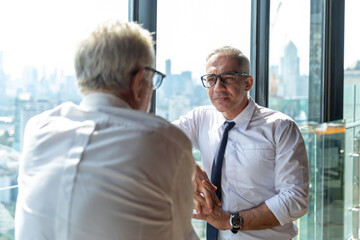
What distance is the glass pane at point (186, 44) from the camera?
229 centimetres

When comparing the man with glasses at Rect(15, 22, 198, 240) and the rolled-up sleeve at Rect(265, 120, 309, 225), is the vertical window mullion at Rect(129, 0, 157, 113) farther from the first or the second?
the man with glasses at Rect(15, 22, 198, 240)

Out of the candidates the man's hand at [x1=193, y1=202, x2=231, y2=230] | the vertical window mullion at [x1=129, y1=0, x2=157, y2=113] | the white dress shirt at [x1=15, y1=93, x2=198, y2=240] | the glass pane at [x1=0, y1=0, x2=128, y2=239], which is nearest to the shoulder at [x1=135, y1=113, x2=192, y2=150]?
the white dress shirt at [x1=15, y1=93, x2=198, y2=240]

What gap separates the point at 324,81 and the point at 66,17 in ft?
10.7

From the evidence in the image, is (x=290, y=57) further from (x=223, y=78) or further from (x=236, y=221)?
(x=236, y=221)

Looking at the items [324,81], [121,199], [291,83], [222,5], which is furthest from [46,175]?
[324,81]

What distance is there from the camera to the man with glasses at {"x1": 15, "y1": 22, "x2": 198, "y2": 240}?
3.19ft

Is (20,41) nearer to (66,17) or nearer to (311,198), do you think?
(66,17)

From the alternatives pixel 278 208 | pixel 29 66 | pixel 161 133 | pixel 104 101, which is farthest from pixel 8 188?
pixel 278 208

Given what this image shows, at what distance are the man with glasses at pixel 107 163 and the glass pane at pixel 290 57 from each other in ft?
8.22

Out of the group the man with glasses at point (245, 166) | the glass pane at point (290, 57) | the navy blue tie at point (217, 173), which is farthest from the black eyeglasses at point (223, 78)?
the glass pane at point (290, 57)

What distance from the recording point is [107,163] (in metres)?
0.98

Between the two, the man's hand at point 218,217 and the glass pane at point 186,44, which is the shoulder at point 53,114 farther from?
the glass pane at point 186,44

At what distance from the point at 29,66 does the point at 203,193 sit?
37.0 inches

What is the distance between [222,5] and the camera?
2.98 meters
